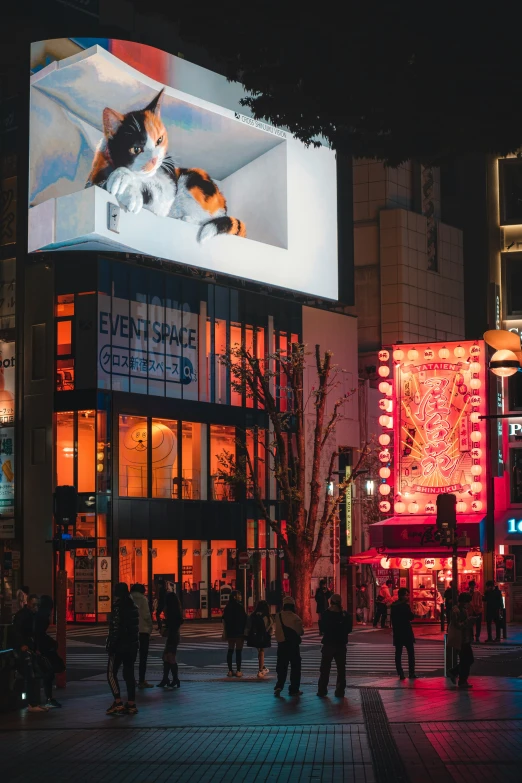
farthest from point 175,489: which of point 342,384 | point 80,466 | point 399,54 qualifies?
point 399,54

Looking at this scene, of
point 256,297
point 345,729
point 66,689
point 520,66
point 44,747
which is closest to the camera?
point 520,66

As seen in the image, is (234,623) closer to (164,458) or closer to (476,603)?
(476,603)

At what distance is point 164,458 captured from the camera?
5653 cm

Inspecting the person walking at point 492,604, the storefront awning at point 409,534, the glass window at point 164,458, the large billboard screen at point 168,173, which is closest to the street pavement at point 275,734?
the person walking at point 492,604

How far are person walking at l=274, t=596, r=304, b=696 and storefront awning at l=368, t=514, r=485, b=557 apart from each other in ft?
67.9

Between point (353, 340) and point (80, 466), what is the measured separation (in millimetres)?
19656

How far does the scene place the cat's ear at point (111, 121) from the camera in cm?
5494

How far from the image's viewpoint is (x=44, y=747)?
17250 mm

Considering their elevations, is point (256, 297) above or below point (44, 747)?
above

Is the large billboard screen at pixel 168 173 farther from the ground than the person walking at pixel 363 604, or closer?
farther from the ground

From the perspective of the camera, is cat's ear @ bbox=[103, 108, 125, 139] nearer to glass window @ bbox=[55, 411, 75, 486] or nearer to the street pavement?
glass window @ bbox=[55, 411, 75, 486]

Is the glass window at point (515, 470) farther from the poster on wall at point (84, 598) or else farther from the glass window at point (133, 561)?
the poster on wall at point (84, 598)

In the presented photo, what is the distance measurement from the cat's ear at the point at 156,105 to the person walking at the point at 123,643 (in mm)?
39396

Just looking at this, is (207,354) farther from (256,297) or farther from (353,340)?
(353,340)
